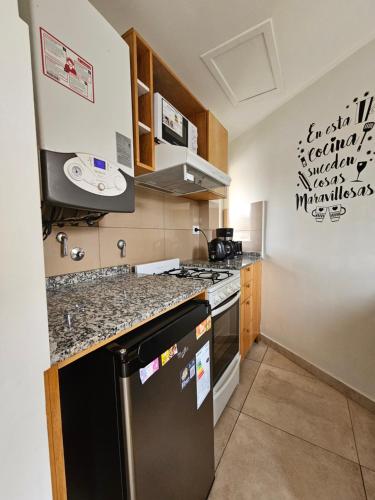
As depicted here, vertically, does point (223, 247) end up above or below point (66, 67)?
below

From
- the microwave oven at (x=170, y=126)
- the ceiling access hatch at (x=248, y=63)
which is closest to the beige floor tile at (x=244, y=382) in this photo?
the microwave oven at (x=170, y=126)

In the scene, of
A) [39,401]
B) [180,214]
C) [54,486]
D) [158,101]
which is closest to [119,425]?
[54,486]

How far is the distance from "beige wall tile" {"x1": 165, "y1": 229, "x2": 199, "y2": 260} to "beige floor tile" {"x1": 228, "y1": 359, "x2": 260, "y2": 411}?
1.16m

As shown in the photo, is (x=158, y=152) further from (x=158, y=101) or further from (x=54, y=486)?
(x=54, y=486)

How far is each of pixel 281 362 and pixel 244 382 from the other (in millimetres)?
477

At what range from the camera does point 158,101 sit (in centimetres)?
114

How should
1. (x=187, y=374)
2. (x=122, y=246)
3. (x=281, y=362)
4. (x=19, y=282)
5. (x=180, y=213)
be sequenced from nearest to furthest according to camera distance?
(x=19, y=282) < (x=187, y=374) < (x=122, y=246) < (x=281, y=362) < (x=180, y=213)

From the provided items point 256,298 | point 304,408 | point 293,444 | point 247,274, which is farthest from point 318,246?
point 293,444

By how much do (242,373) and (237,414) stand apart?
0.43m

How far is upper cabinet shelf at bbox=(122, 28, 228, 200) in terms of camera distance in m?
1.04

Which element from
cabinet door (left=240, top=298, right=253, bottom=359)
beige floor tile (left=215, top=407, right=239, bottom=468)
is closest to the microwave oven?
cabinet door (left=240, top=298, right=253, bottom=359)

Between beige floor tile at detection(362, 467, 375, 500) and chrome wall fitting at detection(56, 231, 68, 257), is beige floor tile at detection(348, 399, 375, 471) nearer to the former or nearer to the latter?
beige floor tile at detection(362, 467, 375, 500)

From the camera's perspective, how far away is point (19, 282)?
0.35 m

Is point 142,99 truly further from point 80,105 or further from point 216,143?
point 216,143
